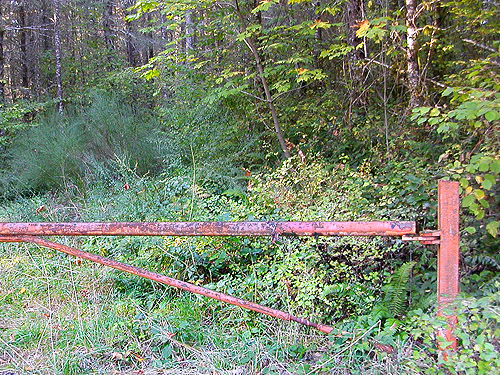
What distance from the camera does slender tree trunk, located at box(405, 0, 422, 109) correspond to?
212 inches

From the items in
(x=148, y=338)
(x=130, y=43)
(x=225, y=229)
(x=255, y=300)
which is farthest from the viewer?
(x=130, y=43)

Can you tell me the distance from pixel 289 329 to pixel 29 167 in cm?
778

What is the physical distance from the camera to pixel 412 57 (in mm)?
5500

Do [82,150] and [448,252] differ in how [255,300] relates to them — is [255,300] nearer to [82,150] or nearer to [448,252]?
[448,252]

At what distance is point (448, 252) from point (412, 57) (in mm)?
4303

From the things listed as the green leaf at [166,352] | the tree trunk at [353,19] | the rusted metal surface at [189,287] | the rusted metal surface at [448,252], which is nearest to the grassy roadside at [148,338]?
the green leaf at [166,352]

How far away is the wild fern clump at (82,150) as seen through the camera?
26.1 ft

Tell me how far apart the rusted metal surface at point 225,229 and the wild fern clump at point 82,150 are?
202 inches

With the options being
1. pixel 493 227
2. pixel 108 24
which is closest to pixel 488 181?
pixel 493 227

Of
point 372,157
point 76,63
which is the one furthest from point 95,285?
point 76,63

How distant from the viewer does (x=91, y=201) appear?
20.1ft

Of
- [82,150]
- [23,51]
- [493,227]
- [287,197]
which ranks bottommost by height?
[287,197]

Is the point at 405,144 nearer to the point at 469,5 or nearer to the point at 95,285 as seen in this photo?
the point at 469,5

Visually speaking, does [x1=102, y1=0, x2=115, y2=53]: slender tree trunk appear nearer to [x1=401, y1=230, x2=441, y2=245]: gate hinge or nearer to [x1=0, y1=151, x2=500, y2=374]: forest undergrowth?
[x1=0, y1=151, x2=500, y2=374]: forest undergrowth
